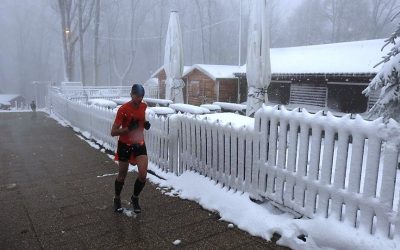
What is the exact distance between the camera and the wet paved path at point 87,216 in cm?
399

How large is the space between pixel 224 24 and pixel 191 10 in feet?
19.6

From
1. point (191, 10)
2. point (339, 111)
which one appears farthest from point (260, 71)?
point (191, 10)

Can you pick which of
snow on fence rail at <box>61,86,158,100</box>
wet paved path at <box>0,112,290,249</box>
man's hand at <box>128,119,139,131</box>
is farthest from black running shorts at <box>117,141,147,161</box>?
snow on fence rail at <box>61,86,158,100</box>

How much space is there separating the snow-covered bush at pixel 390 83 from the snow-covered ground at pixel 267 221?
4.35 meters

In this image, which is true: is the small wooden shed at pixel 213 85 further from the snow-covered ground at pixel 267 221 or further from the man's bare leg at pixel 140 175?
the man's bare leg at pixel 140 175

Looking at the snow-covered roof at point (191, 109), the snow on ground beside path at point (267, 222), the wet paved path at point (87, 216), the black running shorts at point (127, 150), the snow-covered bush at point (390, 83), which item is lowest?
the wet paved path at point (87, 216)

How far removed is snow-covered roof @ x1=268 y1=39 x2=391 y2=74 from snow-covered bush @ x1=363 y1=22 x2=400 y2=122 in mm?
4621

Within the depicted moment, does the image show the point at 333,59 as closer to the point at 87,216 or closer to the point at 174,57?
the point at 174,57

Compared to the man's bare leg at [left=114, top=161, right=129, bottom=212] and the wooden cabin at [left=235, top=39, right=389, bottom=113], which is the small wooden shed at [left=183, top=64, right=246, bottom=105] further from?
the man's bare leg at [left=114, top=161, right=129, bottom=212]

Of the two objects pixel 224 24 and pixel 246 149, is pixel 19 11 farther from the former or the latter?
pixel 246 149

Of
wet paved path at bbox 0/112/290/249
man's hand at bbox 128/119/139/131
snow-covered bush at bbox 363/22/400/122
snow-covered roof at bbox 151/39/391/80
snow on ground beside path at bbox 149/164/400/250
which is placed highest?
snow-covered roof at bbox 151/39/391/80

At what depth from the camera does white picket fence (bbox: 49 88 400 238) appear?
330cm

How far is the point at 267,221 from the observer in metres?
4.32

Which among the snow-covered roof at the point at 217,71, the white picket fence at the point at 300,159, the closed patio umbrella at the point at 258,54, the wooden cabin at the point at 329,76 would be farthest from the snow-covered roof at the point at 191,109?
the snow-covered roof at the point at 217,71
